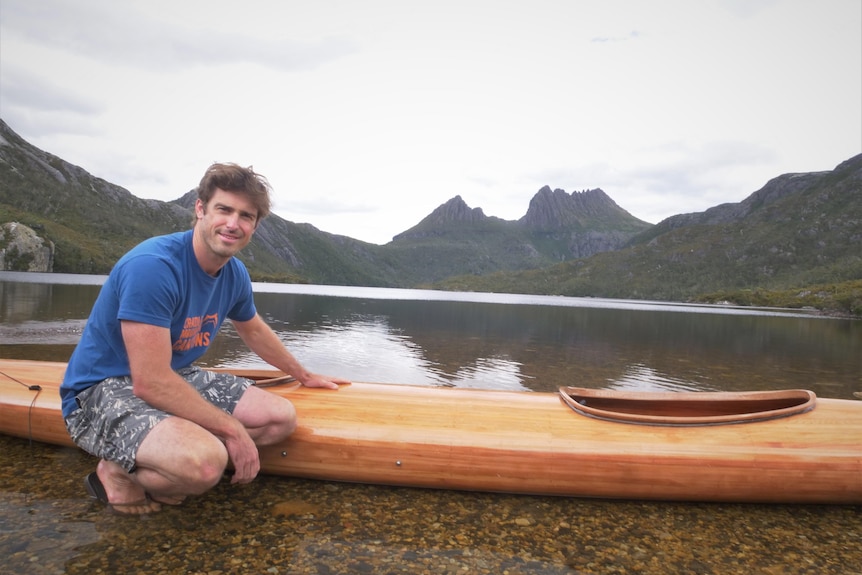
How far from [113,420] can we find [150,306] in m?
0.98

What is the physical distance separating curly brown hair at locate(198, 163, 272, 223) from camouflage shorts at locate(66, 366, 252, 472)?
166cm

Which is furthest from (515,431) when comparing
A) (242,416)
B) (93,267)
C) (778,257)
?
(778,257)

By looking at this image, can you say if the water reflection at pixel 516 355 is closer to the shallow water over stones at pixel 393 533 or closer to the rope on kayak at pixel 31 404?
the rope on kayak at pixel 31 404

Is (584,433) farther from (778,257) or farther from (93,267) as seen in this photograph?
(778,257)

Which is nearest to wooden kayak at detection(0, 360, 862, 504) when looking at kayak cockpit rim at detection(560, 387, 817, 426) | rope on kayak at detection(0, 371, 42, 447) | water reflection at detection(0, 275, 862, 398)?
kayak cockpit rim at detection(560, 387, 817, 426)

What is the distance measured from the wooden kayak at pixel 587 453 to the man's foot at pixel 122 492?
1.11 metres

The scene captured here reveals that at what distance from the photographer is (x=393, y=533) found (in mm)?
4223

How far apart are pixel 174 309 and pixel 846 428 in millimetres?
6671

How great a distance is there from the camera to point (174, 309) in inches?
154

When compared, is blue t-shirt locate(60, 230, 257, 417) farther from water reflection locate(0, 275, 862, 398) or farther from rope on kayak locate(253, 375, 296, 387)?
water reflection locate(0, 275, 862, 398)

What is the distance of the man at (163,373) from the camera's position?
362 centimetres

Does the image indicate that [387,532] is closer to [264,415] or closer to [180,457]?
[264,415]

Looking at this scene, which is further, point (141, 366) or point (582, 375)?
point (582, 375)

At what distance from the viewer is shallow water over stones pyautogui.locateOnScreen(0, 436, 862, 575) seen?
3.64 meters
